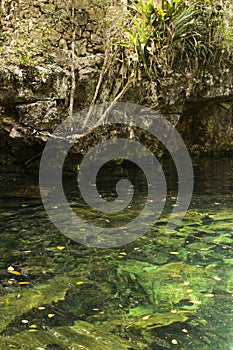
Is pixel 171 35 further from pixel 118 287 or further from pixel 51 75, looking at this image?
pixel 118 287

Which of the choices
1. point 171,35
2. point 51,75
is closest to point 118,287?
point 51,75

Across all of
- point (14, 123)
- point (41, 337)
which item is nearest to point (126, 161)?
point (14, 123)

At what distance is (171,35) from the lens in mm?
9617

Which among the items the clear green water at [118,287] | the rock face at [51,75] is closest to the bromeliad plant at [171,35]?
the rock face at [51,75]

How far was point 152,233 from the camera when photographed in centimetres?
625

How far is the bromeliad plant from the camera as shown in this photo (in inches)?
370

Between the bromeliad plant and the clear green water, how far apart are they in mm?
4192

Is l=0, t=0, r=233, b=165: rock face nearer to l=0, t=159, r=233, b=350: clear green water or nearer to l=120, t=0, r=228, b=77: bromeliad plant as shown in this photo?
l=120, t=0, r=228, b=77: bromeliad plant

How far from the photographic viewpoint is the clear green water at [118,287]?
3.58 meters

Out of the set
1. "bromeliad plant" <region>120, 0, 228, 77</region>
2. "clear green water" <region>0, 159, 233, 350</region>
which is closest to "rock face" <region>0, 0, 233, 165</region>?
"bromeliad plant" <region>120, 0, 228, 77</region>

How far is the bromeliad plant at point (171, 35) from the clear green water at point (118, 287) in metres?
4.19

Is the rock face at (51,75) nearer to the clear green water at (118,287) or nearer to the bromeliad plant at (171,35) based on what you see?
the bromeliad plant at (171,35)

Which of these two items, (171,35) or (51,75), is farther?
(171,35)

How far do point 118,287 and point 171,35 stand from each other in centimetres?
677
